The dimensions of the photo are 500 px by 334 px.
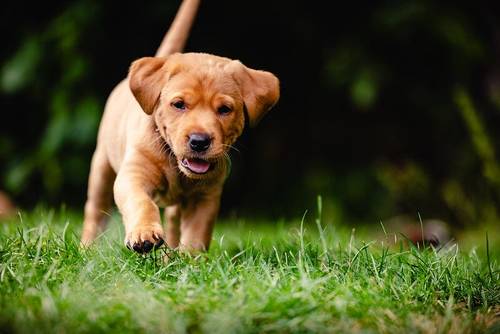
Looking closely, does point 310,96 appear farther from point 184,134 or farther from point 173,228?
point 184,134

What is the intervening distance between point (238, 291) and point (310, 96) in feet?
16.7

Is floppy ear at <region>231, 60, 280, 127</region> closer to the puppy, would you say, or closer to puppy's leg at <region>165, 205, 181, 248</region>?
the puppy

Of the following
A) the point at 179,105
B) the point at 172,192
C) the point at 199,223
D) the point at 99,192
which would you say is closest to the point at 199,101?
the point at 179,105

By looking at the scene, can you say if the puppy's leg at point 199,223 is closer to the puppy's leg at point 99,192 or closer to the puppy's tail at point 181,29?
the puppy's leg at point 99,192

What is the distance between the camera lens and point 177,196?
3.94m

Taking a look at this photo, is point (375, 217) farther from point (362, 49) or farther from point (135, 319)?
point (135, 319)

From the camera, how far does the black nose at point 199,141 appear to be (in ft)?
11.3

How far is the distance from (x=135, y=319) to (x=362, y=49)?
5026mm

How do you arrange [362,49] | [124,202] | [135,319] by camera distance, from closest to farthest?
[135,319] < [124,202] < [362,49]

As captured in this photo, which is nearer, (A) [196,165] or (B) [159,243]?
(B) [159,243]

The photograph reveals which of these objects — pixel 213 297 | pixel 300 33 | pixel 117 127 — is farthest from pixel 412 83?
pixel 213 297

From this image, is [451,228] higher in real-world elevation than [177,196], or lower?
lower

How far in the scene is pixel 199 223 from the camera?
393 cm

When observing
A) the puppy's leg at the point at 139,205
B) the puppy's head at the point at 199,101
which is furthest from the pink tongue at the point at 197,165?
the puppy's leg at the point at 139,205
